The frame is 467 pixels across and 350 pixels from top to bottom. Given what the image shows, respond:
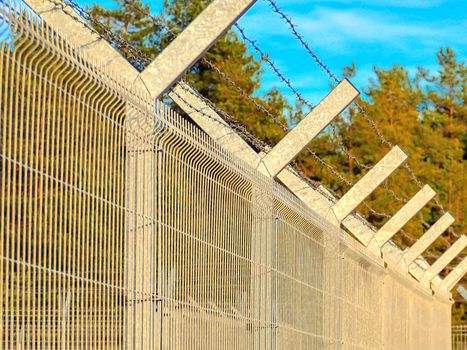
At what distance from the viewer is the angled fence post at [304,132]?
12.4 metres

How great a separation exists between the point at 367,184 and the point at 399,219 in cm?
458

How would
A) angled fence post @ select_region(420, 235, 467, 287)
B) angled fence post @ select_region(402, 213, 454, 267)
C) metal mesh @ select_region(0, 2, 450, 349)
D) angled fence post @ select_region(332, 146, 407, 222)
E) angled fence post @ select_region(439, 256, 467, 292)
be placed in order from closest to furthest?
1. metal mesh @ select_region(0, 2, 450, 349)
2. angled fence post @ select_region(332, 146, 407, 222)
3. angled fence post @ select_region(402, 213, 454, 267)
4. angled fence post @ select_region(420, 235, 467, 287)
5. angled fence post @ select_region(439, 256, 467, 292)

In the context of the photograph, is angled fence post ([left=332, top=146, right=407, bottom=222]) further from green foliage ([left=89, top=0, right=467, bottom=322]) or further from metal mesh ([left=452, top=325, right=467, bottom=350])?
metal mesh ([left=452, top=325, right=467, bottom=350])

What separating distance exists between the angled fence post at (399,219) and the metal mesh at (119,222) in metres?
8.23

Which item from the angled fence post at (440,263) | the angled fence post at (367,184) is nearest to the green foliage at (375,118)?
the angled fence post at (440,263)

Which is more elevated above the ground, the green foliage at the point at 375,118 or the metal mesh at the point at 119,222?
the green foliage at the point at 375,118

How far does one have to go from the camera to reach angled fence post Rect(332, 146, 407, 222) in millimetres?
16984

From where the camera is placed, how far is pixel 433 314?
3344 centimetres

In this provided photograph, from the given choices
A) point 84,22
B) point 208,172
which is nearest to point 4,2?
point 84,22

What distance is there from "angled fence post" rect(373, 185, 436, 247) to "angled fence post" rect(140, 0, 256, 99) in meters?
12.5

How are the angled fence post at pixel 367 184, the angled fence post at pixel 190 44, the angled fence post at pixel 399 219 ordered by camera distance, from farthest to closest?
the angled fence post at pixel 399 219
the angled fence post at pixel 367 184
the angled fence post at pixel 190 44

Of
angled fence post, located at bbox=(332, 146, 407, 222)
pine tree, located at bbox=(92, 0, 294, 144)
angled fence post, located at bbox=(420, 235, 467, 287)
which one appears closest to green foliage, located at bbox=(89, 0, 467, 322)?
pine tree, located at bbox=(92, 0, 294, 144)

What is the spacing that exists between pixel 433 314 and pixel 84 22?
2578 cm

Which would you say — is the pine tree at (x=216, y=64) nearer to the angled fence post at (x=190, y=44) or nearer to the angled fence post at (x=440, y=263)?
the angled fence post at (x=440, y=263)
